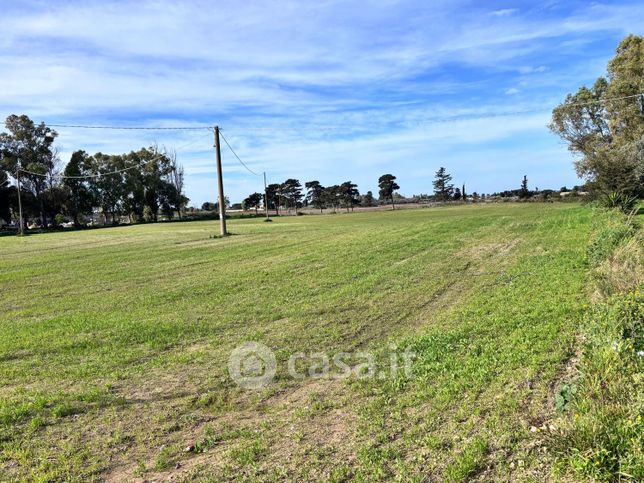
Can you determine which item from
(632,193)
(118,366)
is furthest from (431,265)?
(632,193)

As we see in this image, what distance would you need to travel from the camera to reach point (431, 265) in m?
13.7

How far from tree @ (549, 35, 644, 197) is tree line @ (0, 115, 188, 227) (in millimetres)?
49391

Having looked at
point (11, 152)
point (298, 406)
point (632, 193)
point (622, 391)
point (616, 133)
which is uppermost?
point (11, 152)

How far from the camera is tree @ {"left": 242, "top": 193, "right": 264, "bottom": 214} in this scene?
118250 millimetres

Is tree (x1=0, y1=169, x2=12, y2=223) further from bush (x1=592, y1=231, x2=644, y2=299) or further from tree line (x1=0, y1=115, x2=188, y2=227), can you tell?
bush (x1=592, y1=231, x2=644, y2=299)

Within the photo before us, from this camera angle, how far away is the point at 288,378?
5.43 meters

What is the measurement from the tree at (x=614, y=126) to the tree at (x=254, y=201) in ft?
259

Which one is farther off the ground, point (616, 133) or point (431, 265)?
point (616, 133)

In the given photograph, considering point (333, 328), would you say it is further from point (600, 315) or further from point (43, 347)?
point (43, 347)

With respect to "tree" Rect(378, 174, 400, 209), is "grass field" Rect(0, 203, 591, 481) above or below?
below

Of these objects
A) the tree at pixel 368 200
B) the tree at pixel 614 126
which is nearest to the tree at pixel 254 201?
the tree at pixel 368 200

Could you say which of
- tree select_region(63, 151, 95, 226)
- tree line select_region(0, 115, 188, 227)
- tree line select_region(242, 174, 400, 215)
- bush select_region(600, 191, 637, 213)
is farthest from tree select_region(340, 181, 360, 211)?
bush select_region(600, 191, 637, 213)

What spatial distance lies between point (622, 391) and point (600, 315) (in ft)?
7.37

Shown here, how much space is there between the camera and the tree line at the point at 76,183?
224ft
